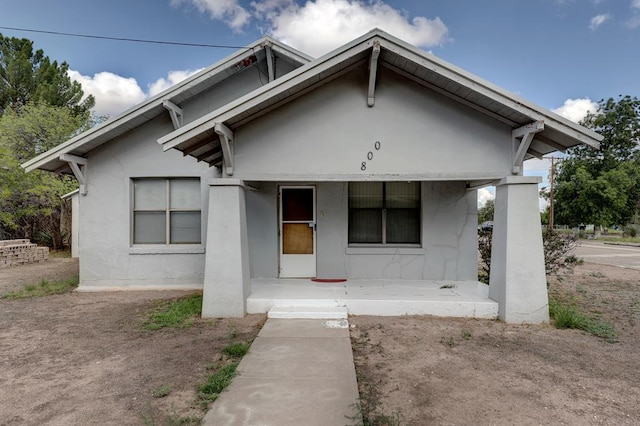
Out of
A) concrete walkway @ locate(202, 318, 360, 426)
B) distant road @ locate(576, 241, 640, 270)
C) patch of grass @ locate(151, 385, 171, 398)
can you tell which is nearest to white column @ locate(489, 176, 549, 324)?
concrete walkway @ locate(202, 318, 360, 426)

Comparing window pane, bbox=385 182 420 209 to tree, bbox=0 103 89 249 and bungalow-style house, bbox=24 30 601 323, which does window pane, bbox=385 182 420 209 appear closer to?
bungalow-style house, bbox=24 30 601 323

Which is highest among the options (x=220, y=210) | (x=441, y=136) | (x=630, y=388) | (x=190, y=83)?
(x=190, y=83)

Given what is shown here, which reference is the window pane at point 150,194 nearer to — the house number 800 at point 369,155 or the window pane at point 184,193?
the window pane at point 184,193

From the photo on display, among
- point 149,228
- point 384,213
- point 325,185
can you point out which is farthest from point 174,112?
point 384,213

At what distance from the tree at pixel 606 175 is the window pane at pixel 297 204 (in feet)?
115

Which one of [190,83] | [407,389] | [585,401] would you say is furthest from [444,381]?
[190,83]

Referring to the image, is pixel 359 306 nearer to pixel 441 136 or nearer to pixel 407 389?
pixel 407 389

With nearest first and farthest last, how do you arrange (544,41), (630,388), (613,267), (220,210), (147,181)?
1. (630,388)
2. (220,210)
3. (147,181)
4. (613,267)
5. (544,41)

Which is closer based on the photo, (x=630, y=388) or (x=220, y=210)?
(x=630, y=388)

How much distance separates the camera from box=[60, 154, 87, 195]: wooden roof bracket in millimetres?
7543

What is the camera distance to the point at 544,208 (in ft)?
156

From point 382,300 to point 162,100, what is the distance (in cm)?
630

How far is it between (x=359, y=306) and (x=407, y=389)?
247 centimetres

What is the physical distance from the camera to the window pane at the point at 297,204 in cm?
787
